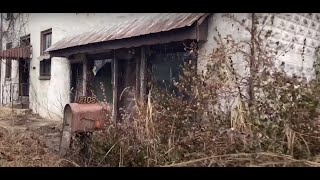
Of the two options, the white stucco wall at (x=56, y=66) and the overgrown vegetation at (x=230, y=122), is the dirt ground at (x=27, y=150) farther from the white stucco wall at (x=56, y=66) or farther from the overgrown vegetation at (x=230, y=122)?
the white stucco wall at (x=56, y=66)

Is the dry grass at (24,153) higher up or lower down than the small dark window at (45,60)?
lower down

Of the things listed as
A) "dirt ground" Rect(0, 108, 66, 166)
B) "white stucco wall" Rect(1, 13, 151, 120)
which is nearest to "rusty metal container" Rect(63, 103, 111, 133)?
"dirt ground" Rect(0, 108, 66, 166)

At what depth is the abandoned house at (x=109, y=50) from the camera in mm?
6129

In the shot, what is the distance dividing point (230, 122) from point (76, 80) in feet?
25.8

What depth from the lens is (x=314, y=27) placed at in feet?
21.9

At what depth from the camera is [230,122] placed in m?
4.74

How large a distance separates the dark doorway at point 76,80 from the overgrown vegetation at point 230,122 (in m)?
6.02

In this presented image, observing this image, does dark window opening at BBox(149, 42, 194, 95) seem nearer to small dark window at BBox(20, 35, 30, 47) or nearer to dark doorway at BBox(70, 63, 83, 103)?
dark doorway at BBox(70, 63, 83, 103)

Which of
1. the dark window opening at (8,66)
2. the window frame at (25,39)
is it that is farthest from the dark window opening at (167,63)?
the dark window opening at (8,66)

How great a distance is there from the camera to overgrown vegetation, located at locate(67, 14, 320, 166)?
3.91 m

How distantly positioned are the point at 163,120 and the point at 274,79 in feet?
5.38

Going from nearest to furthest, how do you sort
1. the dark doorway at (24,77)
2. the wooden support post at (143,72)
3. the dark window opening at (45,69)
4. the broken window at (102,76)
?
the wooden support post at (143,72)
the broken window at (102,76)
the dark window opening at (45,69)
the dark doorway at (24,77)

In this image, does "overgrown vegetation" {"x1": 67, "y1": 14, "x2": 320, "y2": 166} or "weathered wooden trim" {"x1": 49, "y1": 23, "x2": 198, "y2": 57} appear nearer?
"overgrown vegetation" {"x1": 67, "y1": 14, "x2": 320, "y2": 166}

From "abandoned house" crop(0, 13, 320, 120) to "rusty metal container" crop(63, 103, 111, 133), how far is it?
36.1 inches
